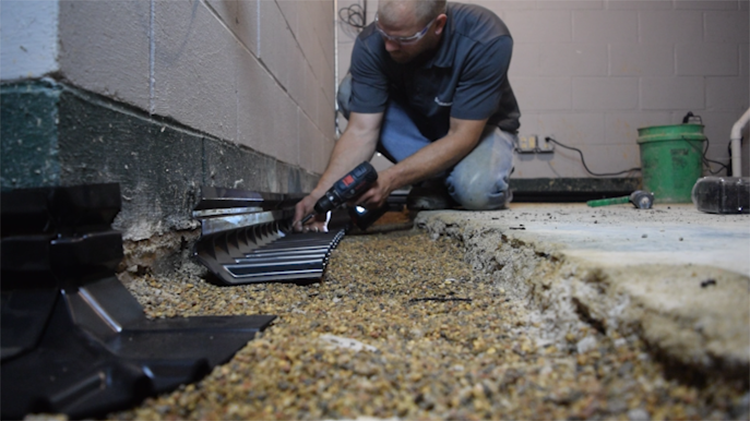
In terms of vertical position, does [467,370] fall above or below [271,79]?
below

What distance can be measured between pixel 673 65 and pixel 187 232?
5.05m

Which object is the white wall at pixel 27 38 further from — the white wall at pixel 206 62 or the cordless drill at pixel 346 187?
the cordless drill at pixel 346 187

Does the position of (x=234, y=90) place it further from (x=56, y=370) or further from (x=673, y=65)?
(x=673, y=65)

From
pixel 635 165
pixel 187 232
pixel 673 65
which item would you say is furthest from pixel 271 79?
pixel 673 65

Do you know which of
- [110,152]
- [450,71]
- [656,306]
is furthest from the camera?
[450,71]

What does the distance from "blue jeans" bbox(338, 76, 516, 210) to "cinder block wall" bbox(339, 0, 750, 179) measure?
7.05 feet

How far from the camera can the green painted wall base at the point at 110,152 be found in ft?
2.56

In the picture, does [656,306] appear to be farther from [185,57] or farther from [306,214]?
[306,214]

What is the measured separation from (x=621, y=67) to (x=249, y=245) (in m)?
4.47

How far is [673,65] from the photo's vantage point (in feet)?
15.0

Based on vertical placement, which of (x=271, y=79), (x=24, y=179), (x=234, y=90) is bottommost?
(x=24, y=179)

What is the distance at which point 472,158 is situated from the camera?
2561mm

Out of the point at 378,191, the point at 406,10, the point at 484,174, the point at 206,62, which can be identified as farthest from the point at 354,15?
the point at 206,62

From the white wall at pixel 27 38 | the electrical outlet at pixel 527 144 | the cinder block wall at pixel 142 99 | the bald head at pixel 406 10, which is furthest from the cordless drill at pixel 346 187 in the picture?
the electrical outlet at pixel 527 144
